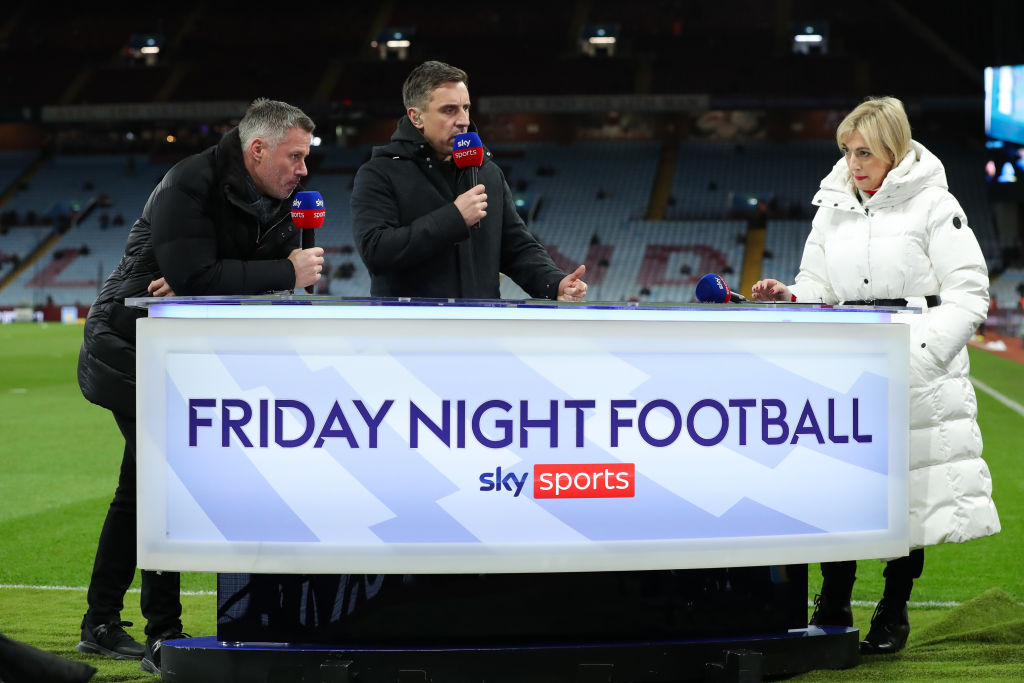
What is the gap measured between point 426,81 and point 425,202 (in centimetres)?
35

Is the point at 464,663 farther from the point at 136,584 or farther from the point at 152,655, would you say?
the point at 136,584

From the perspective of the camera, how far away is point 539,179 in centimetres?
4109

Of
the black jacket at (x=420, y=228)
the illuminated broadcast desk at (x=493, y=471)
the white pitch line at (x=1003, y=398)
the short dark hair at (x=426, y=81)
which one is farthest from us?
the white pitch line at (x=1003, y=398)

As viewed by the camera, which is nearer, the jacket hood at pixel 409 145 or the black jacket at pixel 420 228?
the black jacket at pixel 420 228

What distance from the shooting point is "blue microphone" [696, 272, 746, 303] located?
3176mm

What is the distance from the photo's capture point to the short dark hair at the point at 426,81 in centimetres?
346

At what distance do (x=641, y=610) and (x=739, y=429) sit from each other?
0.55 m

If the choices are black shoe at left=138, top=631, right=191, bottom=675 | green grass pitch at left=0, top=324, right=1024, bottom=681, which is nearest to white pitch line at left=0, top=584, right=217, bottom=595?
green grass pitch at left=0, top=324, right=1024, bottom=681

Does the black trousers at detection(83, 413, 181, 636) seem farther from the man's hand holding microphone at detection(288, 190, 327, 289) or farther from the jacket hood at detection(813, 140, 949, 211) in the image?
the jacket hood at detection(813, 140, 949, 211)

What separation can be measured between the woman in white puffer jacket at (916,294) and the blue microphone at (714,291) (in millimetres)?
537

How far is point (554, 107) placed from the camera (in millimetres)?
39688

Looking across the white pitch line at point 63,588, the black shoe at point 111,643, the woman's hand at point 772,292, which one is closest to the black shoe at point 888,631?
the woman's hand at point 772,292

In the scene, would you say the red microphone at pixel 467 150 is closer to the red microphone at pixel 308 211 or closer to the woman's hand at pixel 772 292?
the red microphone at pixel 308 211

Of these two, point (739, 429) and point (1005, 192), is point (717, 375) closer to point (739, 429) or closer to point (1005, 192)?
point (739, 429)
